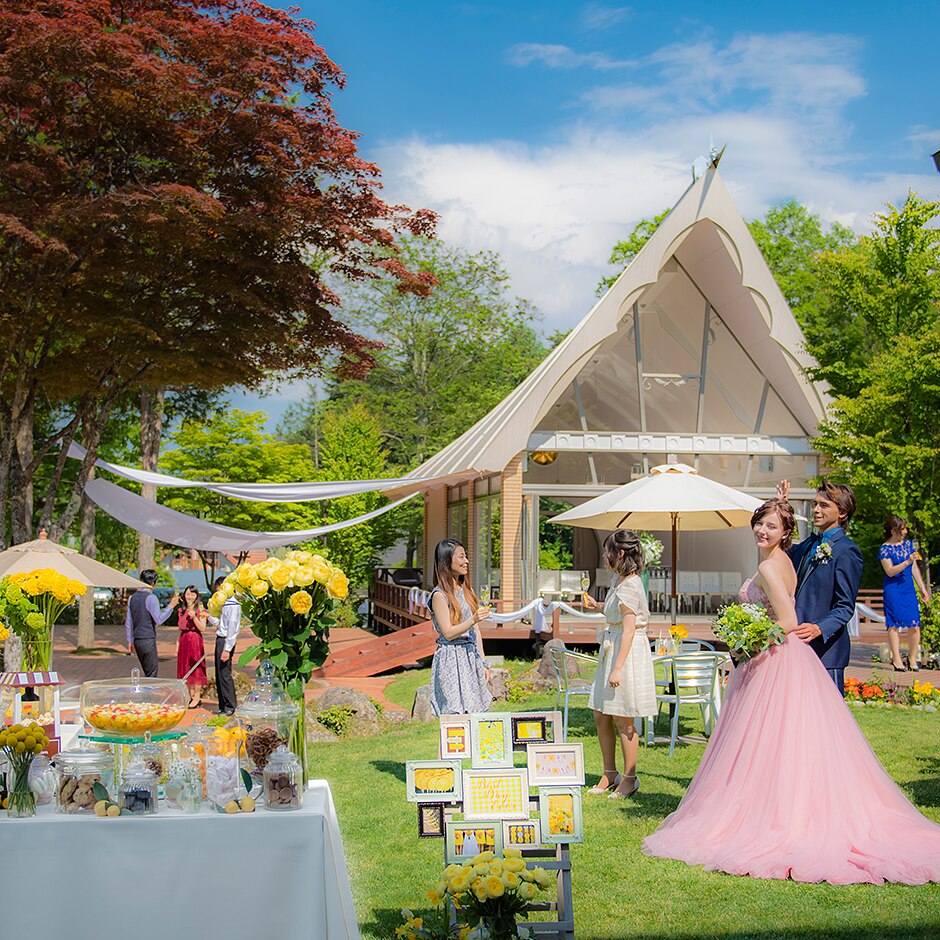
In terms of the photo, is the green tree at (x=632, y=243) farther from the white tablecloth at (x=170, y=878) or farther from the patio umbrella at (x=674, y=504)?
the white tablecloth at (x=170, y=878)

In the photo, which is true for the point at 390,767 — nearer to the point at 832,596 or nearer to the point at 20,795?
the point at 832,596

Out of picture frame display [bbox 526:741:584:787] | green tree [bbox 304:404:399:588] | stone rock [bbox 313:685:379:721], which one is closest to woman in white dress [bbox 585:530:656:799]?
picture frame display [bbox 526:741:584:787]

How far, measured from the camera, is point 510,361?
3559 cm

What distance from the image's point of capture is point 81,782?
3336 mm

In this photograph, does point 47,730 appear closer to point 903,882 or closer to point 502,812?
point 502,812

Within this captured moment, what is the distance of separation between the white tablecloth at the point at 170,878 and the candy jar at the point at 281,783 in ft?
0.27

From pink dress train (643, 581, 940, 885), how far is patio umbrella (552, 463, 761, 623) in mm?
3926

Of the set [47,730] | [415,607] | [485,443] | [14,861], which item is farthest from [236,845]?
[415,607]

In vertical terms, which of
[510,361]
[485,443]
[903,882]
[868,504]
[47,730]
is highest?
[510,361]

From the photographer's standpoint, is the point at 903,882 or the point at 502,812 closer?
the point at 502,812

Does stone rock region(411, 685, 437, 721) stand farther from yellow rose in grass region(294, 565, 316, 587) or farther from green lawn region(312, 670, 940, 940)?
yellow rose in grass region(294, 565, 316, 587)

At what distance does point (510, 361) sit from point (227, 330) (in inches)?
968

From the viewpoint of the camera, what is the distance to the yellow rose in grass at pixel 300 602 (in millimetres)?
3949

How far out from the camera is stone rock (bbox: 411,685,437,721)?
34.8 feet
